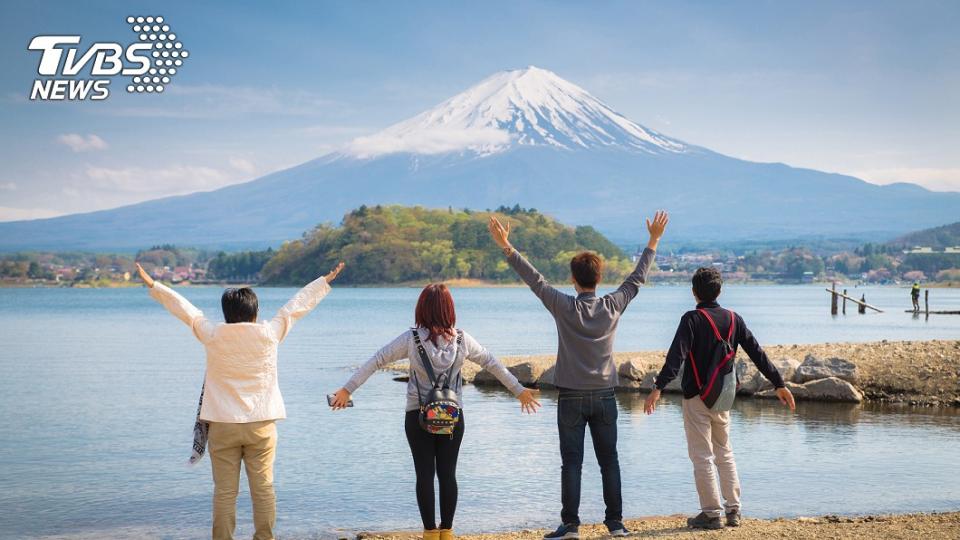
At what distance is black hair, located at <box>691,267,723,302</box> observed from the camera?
24.9 feet

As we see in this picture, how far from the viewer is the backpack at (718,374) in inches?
295

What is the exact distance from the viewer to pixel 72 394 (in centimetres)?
2353

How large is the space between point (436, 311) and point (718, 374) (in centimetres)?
204

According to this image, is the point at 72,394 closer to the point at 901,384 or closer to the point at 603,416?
the point at 901,384

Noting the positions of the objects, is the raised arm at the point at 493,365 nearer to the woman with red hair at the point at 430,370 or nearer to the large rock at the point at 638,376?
the woman with red hair at the point at 430,370

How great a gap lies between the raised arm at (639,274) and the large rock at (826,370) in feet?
36.6

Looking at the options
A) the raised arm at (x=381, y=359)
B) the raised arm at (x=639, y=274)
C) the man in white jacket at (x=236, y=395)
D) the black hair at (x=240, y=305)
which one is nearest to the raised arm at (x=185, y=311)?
the man in white jacket at (x=236, y=395)

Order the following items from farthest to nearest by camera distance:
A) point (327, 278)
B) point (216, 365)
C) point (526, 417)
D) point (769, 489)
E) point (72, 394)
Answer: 1. point (72, 394)
2. point (526, 417)
3. point (769, 489)
4. point (327, 278)
5. point (216, 365)

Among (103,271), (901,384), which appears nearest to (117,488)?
(901,384)

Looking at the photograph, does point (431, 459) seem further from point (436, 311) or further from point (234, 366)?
point (234, 366)

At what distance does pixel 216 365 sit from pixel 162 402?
1570cm

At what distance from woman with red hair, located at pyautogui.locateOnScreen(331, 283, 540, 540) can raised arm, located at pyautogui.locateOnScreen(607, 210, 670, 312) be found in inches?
40.6

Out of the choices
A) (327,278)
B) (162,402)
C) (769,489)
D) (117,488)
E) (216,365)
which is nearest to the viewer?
(216,365)

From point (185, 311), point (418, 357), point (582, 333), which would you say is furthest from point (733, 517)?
point (185, 311)
